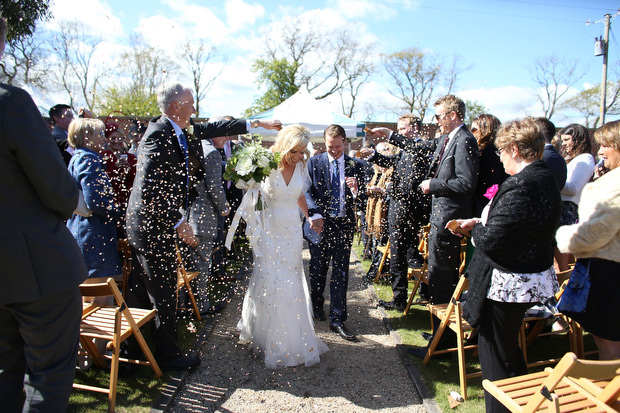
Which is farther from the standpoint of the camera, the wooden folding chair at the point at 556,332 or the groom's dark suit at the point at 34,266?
the wooden folding chair at the point at 556,332

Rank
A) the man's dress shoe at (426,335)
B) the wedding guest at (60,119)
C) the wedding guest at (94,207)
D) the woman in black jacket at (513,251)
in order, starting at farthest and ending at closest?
1. the wedding guest at (60,119)
2. the man's dress shoe at (426,335)
3. the wedding guest at (94,207)
4. the woman in black jacket at (513,251)

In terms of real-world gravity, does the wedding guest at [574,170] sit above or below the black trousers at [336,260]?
above

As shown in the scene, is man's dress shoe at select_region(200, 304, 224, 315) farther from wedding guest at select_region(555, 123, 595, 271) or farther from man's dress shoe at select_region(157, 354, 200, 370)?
wedding guest at select_region(555, 123, 595, 271)

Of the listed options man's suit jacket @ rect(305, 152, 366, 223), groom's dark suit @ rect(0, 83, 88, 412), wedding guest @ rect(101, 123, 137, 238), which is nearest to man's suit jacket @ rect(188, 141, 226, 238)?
wedding guest @ rect(101, 123, 137, 238)

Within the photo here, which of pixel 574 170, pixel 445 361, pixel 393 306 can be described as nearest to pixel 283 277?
pixel 445 361

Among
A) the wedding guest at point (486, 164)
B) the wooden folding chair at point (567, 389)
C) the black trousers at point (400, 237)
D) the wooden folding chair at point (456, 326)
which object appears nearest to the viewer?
the wooden folding chair at point (567, 389)

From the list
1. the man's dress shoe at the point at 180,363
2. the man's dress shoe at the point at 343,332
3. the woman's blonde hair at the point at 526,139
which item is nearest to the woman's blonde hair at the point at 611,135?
the woman's blonde hair at the point at 526,139

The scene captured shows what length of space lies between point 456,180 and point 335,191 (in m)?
1.52

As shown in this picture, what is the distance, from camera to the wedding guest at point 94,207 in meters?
3.47

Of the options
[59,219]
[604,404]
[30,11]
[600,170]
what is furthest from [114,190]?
[30,11]

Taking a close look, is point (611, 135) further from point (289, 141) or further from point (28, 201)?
point (28, 201)

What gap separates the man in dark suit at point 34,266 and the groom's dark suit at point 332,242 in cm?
282

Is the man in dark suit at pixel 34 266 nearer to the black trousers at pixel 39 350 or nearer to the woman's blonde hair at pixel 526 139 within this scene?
the black trousers at pixel 39 350

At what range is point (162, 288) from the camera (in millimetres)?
3488
